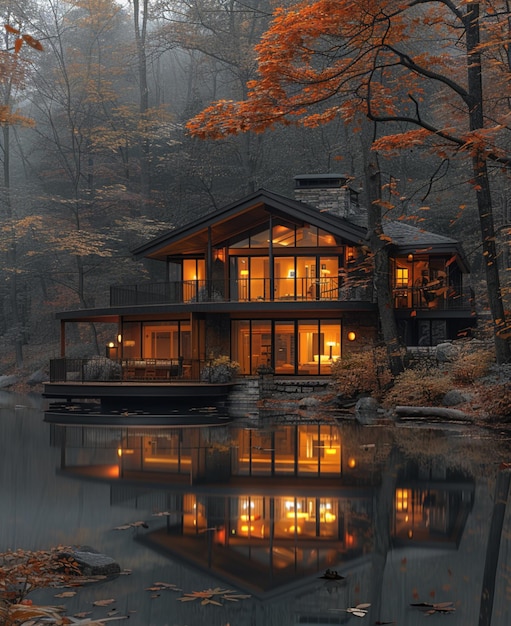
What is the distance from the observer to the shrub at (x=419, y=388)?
2180 centimetres

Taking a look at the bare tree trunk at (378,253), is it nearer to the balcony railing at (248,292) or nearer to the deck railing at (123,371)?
the balcony railing at (248,292)

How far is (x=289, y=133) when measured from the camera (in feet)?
153

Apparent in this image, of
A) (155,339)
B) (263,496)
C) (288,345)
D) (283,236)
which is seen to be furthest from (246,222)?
(263,496)

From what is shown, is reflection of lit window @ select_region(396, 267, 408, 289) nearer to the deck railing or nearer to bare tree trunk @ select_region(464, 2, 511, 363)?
the deck railing

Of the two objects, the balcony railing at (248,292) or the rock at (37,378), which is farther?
the rock at (37,378)

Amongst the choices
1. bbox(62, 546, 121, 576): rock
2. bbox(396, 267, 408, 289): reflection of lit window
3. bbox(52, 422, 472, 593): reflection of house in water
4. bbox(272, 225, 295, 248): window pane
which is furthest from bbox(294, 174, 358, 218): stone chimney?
bbox(62, 546, 121, 576): rock

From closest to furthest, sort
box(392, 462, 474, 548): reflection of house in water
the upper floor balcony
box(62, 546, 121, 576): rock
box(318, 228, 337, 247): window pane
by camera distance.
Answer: box(62, 546, 121, 576): rock, box(392, 462, 474, 548): reflection of house in water, the upper floor balcony, box(318, 228, 337, 247): window pane

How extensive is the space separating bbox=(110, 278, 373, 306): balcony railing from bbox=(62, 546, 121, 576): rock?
23165mm

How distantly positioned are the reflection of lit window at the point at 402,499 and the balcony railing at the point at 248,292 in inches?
776

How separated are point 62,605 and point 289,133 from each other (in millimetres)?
42883

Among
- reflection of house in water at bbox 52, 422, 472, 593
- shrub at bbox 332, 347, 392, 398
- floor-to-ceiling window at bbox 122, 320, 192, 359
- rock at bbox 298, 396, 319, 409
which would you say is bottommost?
reflection of house in water at bbox 52, 422, 472, 593

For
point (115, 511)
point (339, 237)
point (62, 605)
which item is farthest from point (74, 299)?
point (62, 605)

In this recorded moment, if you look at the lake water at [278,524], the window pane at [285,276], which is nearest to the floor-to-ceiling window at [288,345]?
the window pane at [285,276]

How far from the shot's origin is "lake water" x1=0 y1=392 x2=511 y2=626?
18.8ft
